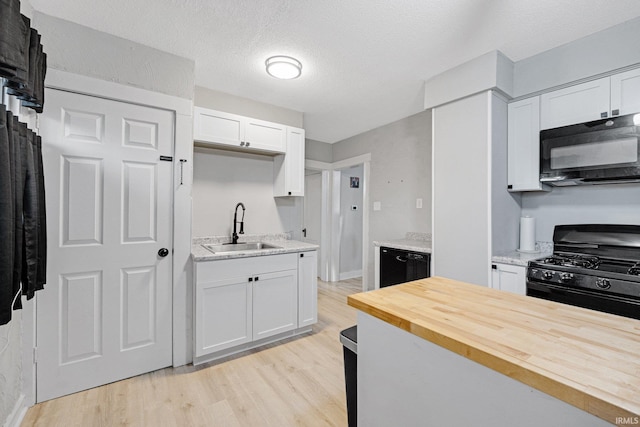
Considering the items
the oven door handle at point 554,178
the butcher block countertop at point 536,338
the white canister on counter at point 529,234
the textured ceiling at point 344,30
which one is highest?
the textured ceiling at point 344,30

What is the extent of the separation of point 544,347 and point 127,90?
8.87 ft

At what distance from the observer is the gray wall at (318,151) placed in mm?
4702

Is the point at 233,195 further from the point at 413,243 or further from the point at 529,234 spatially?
the point at 529,234

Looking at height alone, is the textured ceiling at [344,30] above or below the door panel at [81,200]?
above

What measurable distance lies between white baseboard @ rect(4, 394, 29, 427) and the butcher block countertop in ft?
6.62

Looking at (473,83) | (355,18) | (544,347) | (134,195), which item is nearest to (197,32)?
(355,18)

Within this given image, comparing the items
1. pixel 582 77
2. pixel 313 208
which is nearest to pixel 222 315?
pixel 313 208

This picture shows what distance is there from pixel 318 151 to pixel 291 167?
66.9 inches

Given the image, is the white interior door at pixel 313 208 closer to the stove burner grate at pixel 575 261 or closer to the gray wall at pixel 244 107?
the gray wall at pixel 244 107

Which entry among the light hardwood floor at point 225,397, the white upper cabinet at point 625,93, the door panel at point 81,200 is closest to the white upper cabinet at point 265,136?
the door panel at point 81,200

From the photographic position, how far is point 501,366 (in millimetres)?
654

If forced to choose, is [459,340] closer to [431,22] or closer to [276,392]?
[276,392]

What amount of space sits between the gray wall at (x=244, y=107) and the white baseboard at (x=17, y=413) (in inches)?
101

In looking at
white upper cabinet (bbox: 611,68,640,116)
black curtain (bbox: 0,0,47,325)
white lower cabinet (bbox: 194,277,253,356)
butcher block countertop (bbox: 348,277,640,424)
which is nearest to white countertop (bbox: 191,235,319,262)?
white lower cabinet (bbox: 194,277,253,356)
